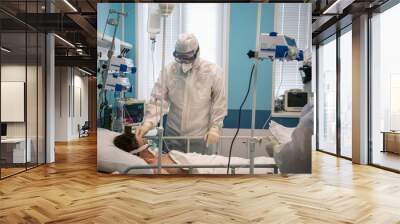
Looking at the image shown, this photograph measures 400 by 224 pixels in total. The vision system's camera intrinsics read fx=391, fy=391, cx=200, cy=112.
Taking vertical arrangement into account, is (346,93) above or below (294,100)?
above

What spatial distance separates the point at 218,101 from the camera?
6.17 meters

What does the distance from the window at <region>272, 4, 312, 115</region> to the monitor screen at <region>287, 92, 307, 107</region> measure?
0.11 m

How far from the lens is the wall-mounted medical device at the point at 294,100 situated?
618cm

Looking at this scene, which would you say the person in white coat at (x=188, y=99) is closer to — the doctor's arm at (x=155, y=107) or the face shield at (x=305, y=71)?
the doctor's arm at (x=155, y=107)

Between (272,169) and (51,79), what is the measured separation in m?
4.74

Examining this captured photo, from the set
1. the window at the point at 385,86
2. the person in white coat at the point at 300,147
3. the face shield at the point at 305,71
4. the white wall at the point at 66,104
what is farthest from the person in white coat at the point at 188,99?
the white wall at the point at 66,104

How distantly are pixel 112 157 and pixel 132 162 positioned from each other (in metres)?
0.37

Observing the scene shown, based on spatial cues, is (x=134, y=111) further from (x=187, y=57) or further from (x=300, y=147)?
(x=300, y=147)

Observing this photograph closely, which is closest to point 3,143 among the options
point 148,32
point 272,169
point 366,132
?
point 148,32

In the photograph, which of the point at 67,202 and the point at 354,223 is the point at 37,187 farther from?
the point at 354,223

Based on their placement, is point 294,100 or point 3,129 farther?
point 3,129

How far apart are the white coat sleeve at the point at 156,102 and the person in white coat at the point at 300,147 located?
5.85 ft

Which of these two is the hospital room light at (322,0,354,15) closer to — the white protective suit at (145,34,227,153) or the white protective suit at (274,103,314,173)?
the white protective suit at (274,103,314,173)

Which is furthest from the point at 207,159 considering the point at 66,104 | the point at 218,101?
the point at 66,104
